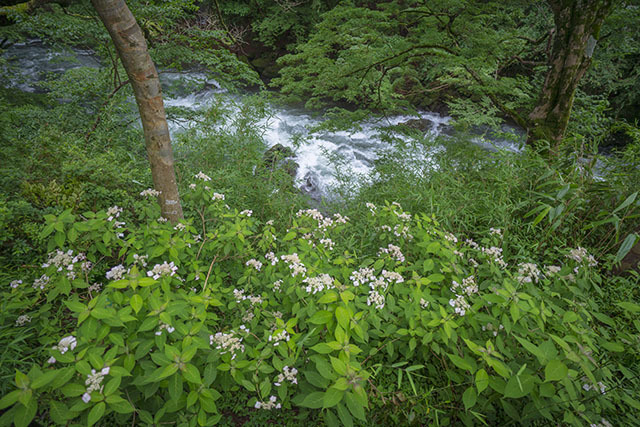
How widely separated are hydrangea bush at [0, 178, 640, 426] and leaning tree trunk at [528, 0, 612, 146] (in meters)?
2.74

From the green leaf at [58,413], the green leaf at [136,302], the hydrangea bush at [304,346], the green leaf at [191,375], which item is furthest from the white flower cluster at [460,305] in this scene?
the green leaf at [58,413]

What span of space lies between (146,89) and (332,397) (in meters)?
2.21

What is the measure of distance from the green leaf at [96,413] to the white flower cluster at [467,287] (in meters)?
1.73

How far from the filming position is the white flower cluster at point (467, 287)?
1578mm

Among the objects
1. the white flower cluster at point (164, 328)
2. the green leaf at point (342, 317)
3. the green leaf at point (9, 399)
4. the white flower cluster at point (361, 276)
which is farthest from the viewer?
the white flower cluster at point (361, 276)

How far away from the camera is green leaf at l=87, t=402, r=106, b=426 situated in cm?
92

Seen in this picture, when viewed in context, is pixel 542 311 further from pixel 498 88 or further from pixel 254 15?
pixel 254 15

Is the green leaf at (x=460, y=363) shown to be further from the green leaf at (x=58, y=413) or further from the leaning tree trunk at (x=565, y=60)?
the leaning tree trunk at (x=565, y=60)

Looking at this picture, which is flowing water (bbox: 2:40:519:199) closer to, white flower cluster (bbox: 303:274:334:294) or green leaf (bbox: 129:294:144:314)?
white flower cluster (bbox: 303:274:334:294)

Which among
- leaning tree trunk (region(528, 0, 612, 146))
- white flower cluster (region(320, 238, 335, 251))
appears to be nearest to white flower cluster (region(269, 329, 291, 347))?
white flower cluster (region(320, 238, 335, 251))

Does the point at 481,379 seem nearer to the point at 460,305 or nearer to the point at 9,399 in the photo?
the point at 460,305

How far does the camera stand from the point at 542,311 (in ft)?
4.32

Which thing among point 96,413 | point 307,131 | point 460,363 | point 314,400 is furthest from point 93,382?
point 307,131

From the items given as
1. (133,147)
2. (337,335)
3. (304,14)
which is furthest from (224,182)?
(304,14)
